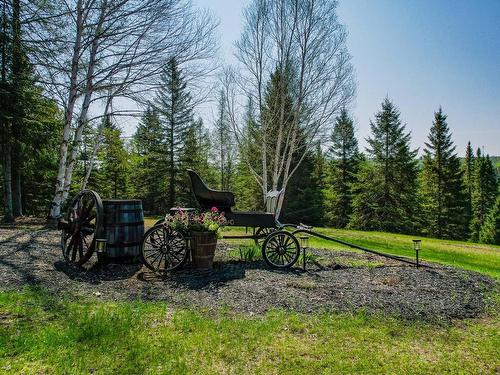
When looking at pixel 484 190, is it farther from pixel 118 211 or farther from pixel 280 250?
pixel 118 211

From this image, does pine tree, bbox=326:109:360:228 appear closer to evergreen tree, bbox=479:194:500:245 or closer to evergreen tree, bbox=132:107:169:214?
evergreen tree, bbox=132:107:169:214

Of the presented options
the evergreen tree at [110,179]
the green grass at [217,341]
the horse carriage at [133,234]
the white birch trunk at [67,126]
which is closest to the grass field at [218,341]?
the green grass at [217,341]

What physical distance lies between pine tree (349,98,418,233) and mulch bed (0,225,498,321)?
21.0m

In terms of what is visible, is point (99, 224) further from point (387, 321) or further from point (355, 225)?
point (355, 225)

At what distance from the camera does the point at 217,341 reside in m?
2.92

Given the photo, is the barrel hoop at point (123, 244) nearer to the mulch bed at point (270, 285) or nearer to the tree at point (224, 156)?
the mulch bed at point (270, 285)

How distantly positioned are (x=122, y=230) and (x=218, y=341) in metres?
3.17

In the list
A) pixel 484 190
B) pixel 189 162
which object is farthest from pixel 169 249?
pixel 484 190

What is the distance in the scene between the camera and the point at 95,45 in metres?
10.3

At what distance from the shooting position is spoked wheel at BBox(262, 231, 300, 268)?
230 inches

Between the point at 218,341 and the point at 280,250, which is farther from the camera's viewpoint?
the point at 280,250

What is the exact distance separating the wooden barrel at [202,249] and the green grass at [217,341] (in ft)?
5.53

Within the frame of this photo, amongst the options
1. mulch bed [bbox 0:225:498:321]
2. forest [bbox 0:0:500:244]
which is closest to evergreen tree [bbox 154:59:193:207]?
forest [bbox 0:0:500:244]

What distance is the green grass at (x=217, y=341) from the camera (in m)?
2.54
